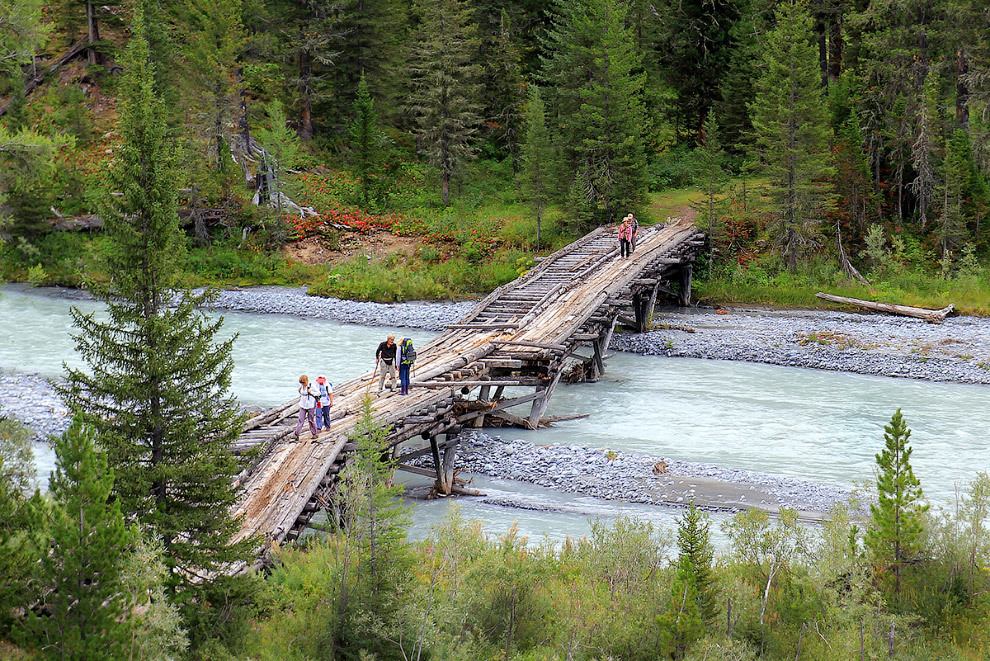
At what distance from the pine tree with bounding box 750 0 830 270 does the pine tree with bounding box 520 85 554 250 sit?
362 inches

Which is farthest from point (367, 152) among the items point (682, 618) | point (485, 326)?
point (682, 618)

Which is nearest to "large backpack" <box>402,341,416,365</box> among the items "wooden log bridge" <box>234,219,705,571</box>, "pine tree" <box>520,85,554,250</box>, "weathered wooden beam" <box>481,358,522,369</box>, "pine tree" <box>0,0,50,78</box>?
"wooden log bridge" <box>234,219,705,571</box>

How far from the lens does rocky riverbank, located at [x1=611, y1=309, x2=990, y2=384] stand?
27984 millimetres

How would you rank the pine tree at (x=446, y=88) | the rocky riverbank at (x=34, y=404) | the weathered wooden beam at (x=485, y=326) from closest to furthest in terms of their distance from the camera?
the rocky riverbank at (x=34, y=404) < the weathered wooden beam at (x=485, y=326) < the pine tree at (x=446, y=88)

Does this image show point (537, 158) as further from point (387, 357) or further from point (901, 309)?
point (387, 357)

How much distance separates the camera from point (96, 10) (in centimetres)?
5175

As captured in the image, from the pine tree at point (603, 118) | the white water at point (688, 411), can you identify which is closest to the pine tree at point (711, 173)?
the pine tree at point (603, 118)

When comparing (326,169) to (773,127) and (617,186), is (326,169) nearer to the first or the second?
(617,186)

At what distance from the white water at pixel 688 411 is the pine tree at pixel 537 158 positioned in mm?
10683

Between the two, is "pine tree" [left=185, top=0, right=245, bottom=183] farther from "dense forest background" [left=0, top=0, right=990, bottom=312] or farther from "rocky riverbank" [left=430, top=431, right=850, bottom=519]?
"rocky riverbank" [left=430, top=431, right=850, bottom=519]

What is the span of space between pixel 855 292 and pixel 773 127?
7.87m

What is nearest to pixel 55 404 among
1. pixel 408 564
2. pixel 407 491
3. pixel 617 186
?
pixel 407 491

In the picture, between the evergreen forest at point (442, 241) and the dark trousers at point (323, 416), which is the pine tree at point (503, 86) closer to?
the evergreen forest at point (442, 241)

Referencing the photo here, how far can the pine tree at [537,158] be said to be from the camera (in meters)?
39.9
